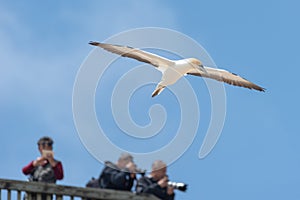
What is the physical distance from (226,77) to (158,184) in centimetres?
2192

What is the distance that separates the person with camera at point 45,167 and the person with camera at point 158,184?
205 cm

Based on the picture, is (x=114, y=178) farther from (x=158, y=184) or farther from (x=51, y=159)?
(x=51, y=159)

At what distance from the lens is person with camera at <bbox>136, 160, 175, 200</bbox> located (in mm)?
32844

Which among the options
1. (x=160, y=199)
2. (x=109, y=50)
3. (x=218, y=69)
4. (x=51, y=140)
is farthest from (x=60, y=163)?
(x=218, y=69)

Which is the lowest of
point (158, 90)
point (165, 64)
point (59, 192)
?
point (59, 192)

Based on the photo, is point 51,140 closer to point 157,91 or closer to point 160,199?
point 160,199

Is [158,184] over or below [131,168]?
below

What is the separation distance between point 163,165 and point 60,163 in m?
2.67

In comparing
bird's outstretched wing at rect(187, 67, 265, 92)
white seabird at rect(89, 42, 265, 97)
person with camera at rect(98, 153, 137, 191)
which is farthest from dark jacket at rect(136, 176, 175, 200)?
bird's outstretched wing at rect(187, 67, 265, 92)

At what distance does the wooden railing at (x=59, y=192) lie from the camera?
105ft

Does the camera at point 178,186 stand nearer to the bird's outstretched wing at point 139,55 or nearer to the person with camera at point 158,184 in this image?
the person with camera at point 158,184

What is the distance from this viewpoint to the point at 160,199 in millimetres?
32656

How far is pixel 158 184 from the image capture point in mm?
32969

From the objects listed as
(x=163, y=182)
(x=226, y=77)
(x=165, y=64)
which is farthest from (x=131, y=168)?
(x=226, y=77)
